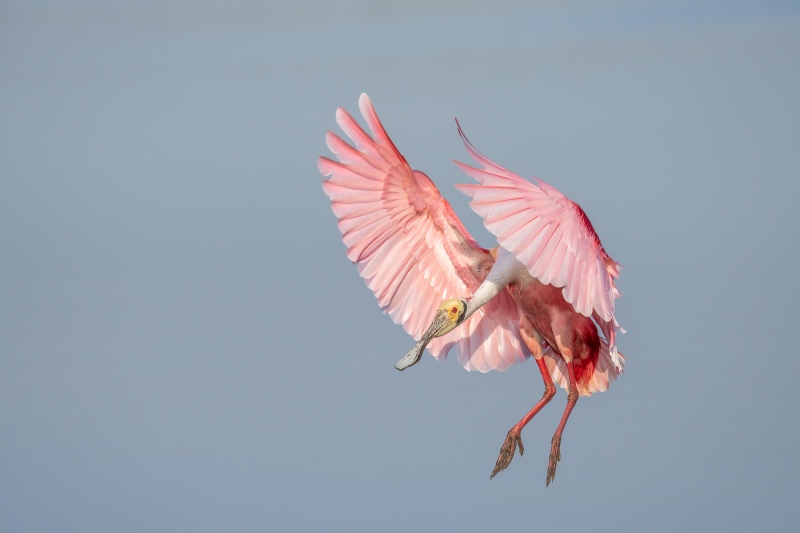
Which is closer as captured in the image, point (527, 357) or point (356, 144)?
point (356, 144)

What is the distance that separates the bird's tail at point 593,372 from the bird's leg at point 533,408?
127 mm

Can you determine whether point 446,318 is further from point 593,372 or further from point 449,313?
point 593,372

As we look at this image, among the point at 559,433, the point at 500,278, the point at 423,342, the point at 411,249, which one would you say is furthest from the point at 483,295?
the point at 559,433

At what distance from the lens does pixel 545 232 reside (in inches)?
183

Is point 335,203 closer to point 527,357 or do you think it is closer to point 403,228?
point 403,228

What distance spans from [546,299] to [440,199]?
535 mm

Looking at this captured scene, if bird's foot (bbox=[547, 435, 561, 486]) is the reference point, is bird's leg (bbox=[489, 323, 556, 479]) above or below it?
above

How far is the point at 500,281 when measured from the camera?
16.8 ft

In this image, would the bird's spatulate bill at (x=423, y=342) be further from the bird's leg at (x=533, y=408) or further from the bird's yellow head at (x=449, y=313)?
the bird's leg at (x=533, y=408)

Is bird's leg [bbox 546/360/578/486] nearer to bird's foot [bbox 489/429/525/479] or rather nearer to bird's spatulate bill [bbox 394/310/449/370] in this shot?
bird's foot [bbox 489/429/525/479]

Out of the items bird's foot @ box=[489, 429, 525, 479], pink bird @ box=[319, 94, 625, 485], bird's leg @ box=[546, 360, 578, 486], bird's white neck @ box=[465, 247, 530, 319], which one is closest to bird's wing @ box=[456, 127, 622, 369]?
pink bird @ box=[319, 94, 625, 485]

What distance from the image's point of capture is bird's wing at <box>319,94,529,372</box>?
5.23 m

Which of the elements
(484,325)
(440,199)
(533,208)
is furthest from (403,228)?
(533,208)

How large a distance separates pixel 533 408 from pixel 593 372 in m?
0.37
